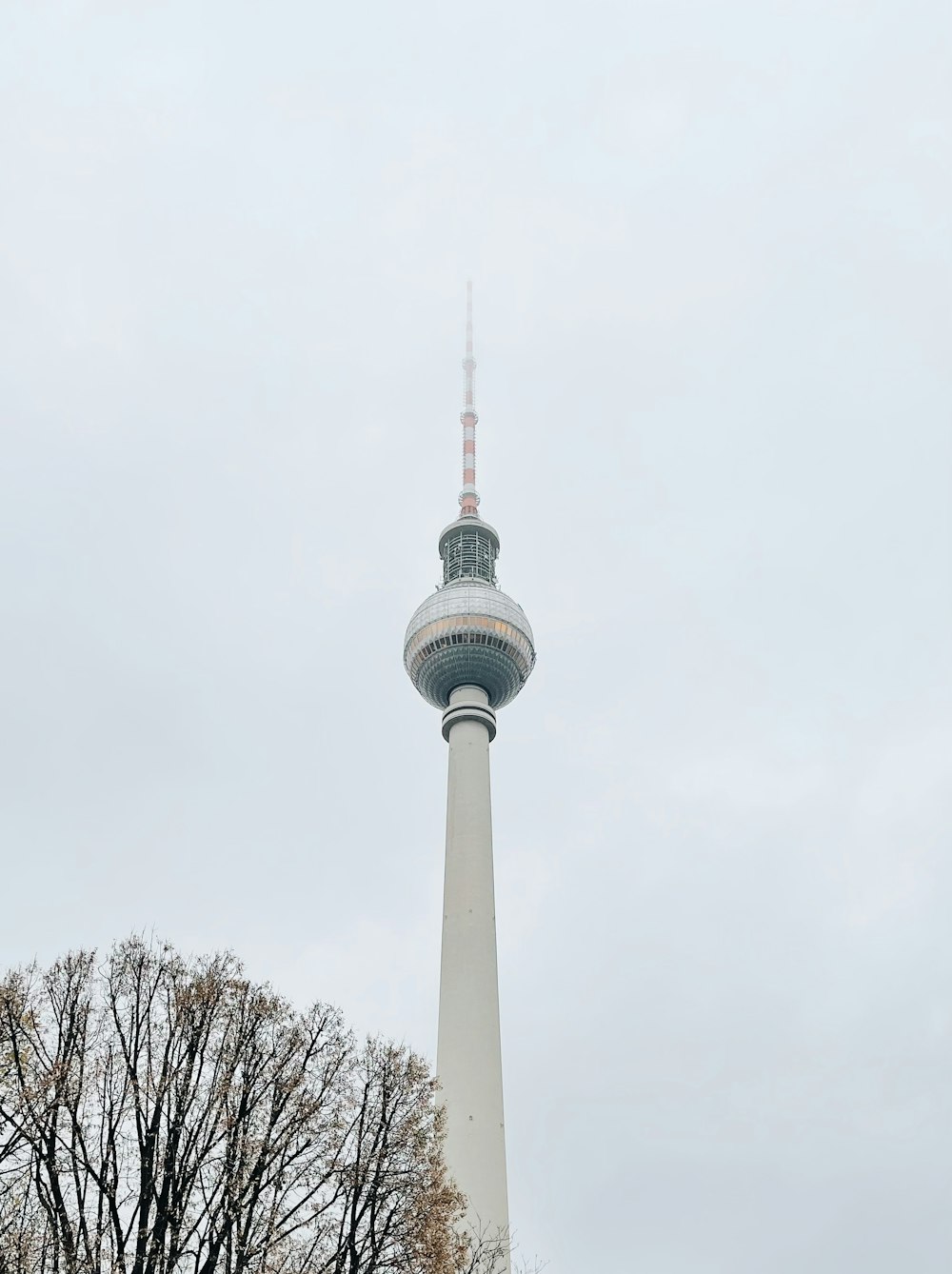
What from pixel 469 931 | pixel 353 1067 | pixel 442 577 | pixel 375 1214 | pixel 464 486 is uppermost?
pixel 464 486

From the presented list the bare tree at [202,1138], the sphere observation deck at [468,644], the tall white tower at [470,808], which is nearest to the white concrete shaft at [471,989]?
the tall white tower at [470,808]

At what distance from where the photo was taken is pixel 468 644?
331 ft

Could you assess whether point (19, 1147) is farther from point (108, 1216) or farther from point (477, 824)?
point (477, 824)

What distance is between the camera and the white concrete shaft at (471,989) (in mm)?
77188

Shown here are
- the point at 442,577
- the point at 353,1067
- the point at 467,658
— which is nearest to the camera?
the point at 353,1067

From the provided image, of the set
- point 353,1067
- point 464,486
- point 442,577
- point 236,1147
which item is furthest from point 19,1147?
point 464,486

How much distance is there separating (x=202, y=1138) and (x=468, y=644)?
7273 centimetres

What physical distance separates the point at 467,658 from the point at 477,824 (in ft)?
50.0

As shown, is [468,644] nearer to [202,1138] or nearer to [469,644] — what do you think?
[469,644]

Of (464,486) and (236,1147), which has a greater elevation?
(464,486)

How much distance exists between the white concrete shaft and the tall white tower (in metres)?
0.07

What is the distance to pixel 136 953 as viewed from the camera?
102 ft

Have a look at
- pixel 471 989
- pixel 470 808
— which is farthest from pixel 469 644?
pixel 471 989

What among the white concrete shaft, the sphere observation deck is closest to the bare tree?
the white concrete shaft
